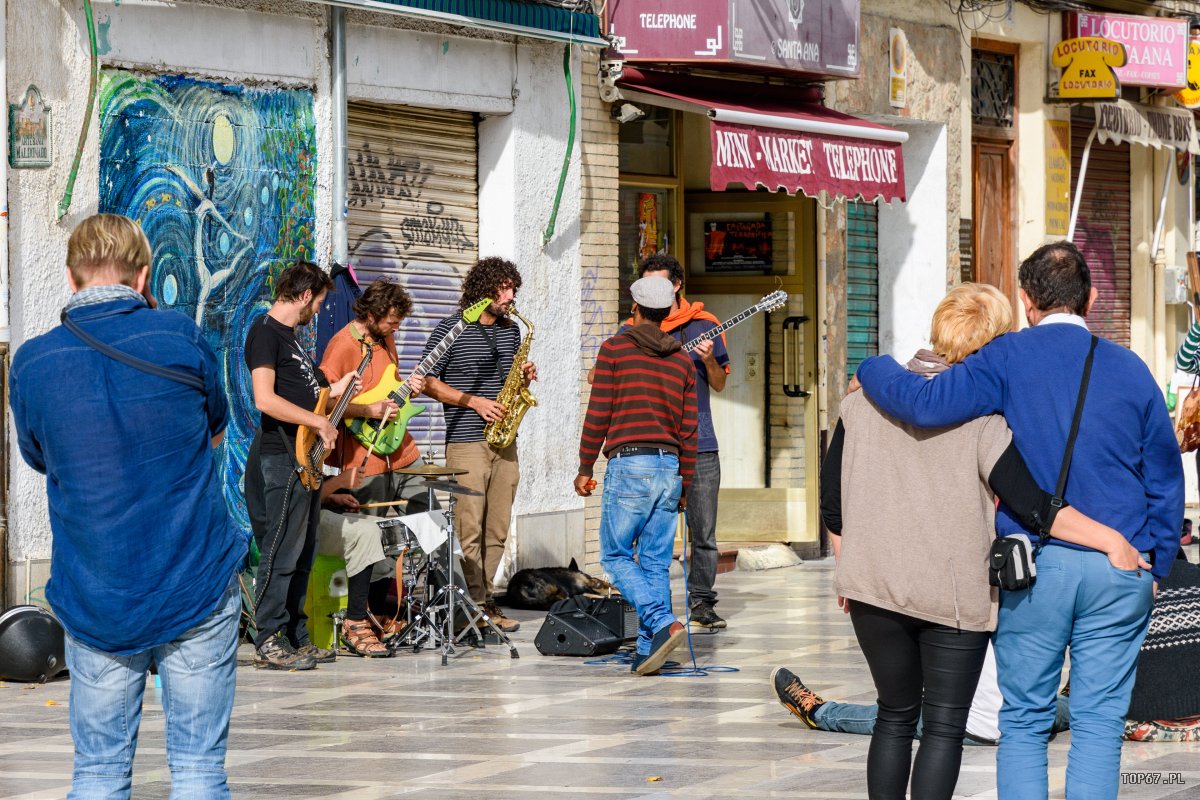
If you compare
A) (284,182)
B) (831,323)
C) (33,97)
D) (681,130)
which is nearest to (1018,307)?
(831,323)

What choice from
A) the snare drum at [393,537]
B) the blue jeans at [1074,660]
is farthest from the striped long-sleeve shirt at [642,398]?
the blue jeans at [1074,660]

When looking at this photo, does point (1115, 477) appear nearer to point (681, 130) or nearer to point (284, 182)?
point (284, 182)

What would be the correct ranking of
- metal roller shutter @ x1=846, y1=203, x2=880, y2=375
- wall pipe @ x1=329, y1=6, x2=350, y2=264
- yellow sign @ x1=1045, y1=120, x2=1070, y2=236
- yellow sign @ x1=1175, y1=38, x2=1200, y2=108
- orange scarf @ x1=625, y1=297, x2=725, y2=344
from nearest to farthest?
orange scarf @ x1=625, y1=297, x2=725, y2=344, wall pipe @ x1=329, y1=6, x2=350, y2=264, metal roller shutter @ x1=846, y1=203, x2=880, y2=375, yellow sign @ x1=1045, y1=120, x2=1070, y2=236, yellow sign @ x1=1175, y1=38, x2=1200, y2=108

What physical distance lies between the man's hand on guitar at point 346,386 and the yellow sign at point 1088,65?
10914 millimetres

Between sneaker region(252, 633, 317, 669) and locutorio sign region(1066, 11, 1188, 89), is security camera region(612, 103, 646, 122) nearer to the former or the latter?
sneaker region(252, 633, 317, 669)

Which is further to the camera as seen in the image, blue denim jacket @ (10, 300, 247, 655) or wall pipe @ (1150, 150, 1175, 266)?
wall pipe @ (1150, 150, 1175, 266)

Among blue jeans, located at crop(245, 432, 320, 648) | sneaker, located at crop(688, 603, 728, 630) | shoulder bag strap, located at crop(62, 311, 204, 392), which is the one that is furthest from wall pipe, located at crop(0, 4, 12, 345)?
shoulder bag strap, located at crop(62, 311, 204, 392)

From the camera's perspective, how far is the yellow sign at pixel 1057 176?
19484 millimetres

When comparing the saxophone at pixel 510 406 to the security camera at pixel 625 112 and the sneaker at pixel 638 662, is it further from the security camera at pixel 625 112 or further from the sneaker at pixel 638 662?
the security camera at pixel 625 112

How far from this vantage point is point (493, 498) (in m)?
11.4

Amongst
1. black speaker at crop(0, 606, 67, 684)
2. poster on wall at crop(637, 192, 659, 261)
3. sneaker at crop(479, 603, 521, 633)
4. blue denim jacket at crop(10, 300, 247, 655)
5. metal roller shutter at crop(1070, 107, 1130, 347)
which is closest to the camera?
blue denim jacket at crop(10, 300, 247, 655)

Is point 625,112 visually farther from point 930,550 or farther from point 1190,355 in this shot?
point 930,550

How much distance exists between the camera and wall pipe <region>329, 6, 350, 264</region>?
1215cm

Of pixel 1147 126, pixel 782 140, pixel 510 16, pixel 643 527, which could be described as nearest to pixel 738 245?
pixel 782 140
